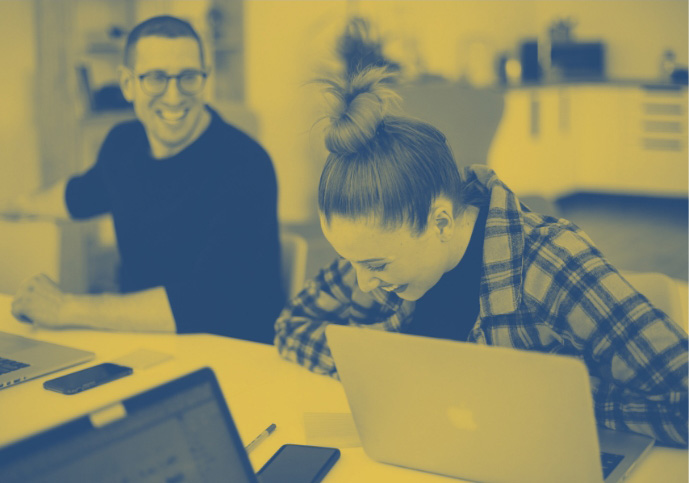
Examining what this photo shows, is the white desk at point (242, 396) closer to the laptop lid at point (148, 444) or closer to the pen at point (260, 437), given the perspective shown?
the pen at point (260, 437)

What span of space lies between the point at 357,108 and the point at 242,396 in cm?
52

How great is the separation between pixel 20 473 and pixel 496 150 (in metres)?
5.58

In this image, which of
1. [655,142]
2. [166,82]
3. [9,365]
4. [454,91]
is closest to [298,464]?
[9,365]

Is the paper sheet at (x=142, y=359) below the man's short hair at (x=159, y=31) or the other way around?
below

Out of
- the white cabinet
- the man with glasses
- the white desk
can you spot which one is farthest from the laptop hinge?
the white cabinet

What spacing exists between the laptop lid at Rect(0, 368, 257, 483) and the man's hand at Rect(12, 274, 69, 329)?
95cm

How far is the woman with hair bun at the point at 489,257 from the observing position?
1128 mm

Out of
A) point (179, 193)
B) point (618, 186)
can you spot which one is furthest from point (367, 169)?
point (618, 186)

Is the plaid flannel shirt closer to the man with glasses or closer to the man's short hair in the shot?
the man with glasses

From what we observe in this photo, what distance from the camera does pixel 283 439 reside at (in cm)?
121

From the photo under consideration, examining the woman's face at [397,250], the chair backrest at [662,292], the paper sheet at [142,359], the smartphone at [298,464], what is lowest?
the smartphone at [298,464]

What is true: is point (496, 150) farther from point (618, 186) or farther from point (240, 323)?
point (240, 323)

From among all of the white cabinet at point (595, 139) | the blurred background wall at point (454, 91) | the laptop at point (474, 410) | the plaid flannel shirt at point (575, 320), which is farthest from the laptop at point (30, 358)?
the white cabinet at point (595, 139)

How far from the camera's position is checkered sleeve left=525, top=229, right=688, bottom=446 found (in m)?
1.11
